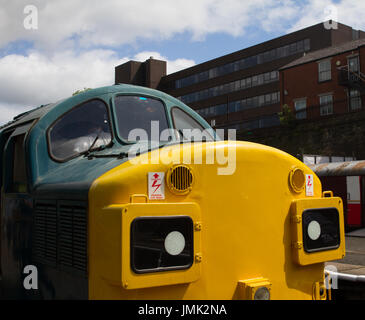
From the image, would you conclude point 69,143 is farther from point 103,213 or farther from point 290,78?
point 290,78

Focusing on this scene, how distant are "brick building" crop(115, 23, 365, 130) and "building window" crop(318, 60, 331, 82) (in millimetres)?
13619

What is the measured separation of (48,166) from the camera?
413 centimetres

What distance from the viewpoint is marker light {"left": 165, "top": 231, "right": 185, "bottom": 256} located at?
2.99 metres

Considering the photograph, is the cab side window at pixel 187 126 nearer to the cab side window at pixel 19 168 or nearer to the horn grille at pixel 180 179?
the cab side window at pixel 19 168

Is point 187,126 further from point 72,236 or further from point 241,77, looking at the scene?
point 241,77

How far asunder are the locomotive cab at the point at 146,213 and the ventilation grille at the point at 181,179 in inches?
0.4

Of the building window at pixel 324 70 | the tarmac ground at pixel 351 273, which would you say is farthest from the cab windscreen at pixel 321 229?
the building window at pixel 324 70

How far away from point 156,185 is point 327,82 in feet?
116

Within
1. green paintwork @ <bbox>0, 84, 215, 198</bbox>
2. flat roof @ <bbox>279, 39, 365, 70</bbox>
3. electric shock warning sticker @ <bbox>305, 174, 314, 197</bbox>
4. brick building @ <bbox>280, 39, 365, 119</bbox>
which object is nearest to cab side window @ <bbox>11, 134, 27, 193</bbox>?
green paintwork @ <bbox>0, 84, 215, 198</bbox>

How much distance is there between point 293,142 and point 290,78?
32.6 ft

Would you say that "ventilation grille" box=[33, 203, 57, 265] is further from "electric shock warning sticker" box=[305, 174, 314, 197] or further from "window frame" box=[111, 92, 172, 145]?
"electric shock warning sticker" box=[305, 174, 314, 197]

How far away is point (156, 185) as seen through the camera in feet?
10.1

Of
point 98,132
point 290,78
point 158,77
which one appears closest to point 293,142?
point 290,78
